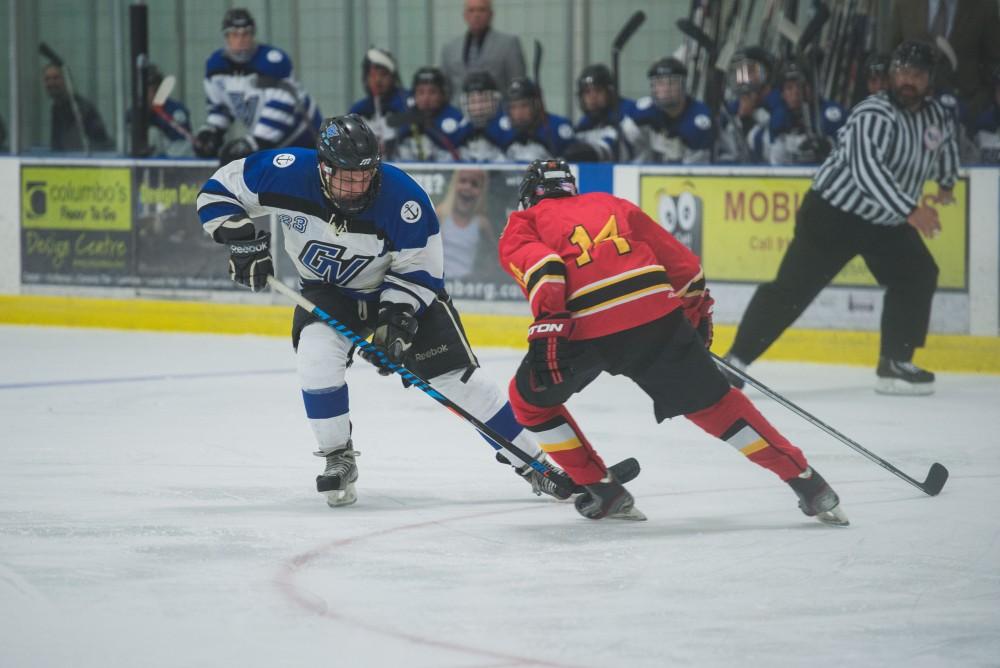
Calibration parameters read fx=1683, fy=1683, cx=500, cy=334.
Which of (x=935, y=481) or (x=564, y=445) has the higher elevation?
(x=564, y=445)

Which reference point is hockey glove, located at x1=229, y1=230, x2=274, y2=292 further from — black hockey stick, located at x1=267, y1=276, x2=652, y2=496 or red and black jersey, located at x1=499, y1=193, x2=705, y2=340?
red and black jersey, located at x1=499, y1=193, x2=705, y2=340

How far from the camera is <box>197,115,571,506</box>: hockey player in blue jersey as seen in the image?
166 inches

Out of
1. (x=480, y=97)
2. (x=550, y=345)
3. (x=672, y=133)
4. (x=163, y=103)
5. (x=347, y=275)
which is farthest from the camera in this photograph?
(x=163, y=103)

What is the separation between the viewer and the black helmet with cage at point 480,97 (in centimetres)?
813

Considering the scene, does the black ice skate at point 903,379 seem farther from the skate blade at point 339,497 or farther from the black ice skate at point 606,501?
the skate blade at point 339,497

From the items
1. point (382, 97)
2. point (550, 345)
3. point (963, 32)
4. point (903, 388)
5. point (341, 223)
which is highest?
point (963, 32)

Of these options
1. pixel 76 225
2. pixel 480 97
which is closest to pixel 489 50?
pixel 480 97

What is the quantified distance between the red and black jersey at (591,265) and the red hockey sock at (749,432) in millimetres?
256

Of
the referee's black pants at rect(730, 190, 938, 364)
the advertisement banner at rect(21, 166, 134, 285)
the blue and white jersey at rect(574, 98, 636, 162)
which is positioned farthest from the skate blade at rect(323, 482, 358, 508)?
the advertisement banner at rect(21, 166, 134, 285)

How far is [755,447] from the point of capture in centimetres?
391

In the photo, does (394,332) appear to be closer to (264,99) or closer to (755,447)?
(755,447)

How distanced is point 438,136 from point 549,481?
14.2ft

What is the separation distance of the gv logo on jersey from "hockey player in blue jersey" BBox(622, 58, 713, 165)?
3.71 meters

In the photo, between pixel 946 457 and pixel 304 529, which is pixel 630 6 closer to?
pixel 946 457
